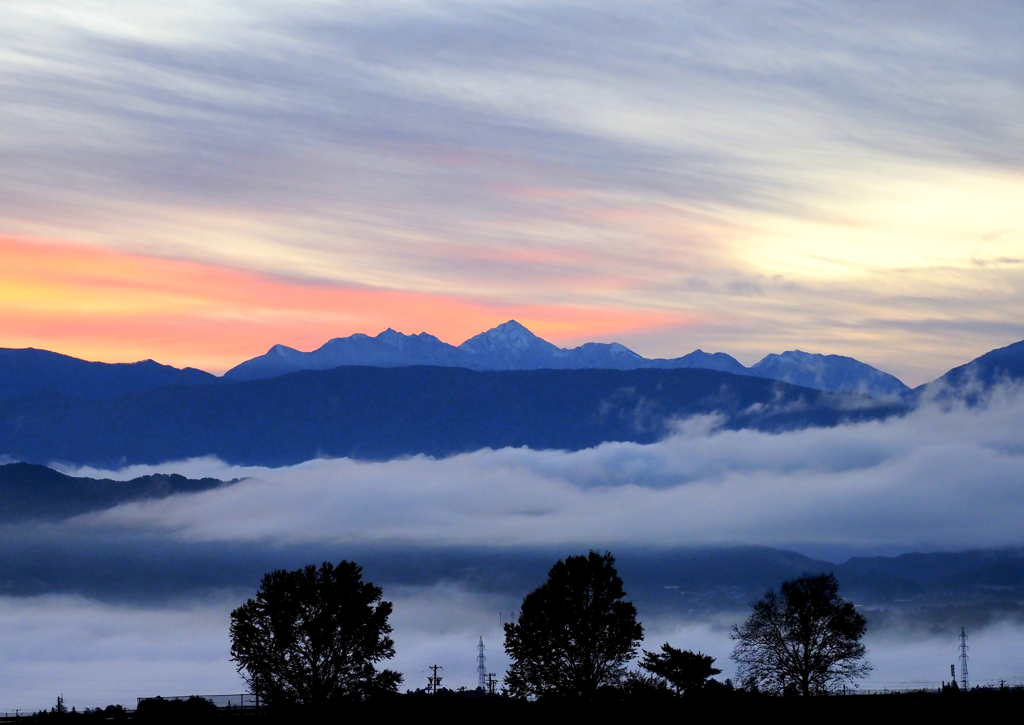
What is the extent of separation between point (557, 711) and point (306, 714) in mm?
21283

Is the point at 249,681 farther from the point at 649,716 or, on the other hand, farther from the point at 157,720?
the point at 649,716

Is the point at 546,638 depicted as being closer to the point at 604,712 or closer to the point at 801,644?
the point at 604,712

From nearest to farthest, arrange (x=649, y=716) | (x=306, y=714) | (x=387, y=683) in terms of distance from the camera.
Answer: (x=649, y=716) → (x=306, y=714) → (x=387, y=683)

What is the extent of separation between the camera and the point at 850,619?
144000 mm

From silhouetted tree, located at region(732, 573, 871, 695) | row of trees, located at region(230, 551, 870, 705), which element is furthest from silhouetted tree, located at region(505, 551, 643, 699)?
silhouetted tree, located at region(732, 573, 871, 695)

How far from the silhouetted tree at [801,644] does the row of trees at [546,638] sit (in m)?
0.09

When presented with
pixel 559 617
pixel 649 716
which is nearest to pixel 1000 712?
pixel 649 716

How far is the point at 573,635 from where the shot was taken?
138625mm

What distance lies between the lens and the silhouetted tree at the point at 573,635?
446 feet

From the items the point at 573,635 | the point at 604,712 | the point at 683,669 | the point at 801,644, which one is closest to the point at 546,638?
the point at 573,635

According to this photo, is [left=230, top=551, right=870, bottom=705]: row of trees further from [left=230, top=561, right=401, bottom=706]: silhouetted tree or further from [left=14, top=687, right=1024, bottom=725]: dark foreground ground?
[left=14, top=687, right=1024, bottom=725]: dark foreground ground

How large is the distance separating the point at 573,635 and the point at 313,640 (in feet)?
78.5

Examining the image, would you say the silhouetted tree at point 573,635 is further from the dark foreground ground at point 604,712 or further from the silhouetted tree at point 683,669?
the silhouetted tree at point 683,669

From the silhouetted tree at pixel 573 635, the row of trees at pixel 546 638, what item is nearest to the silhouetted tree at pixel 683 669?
the row of trees at pixel 546 638
